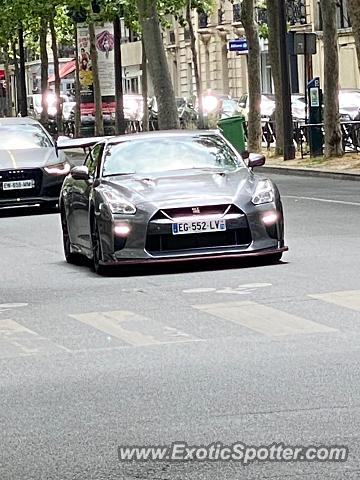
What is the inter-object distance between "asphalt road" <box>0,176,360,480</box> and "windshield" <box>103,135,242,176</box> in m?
1.14

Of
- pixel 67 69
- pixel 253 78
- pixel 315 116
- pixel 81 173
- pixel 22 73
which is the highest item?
pixel 81 173

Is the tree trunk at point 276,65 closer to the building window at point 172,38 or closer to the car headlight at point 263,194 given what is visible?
the car headlight at point 263,194

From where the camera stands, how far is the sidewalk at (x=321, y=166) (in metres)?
33.8

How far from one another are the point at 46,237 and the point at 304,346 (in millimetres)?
10737

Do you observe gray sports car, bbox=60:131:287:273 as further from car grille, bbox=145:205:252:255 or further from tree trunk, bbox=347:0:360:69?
tree trunk, bbox=347:0:360:69

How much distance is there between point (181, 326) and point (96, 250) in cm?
428

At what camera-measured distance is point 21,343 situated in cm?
1130

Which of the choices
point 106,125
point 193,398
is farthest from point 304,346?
point 106,125

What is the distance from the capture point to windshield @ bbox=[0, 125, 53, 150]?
1049 inches

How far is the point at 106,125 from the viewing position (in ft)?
205

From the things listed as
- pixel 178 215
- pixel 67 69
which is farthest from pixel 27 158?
pixel 67 69

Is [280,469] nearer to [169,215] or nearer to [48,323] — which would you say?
[48,323]

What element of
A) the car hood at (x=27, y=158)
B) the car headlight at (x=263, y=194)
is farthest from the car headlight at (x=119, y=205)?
the car hood at (x=27, y=158)

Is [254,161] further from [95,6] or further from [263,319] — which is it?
[95,6]
